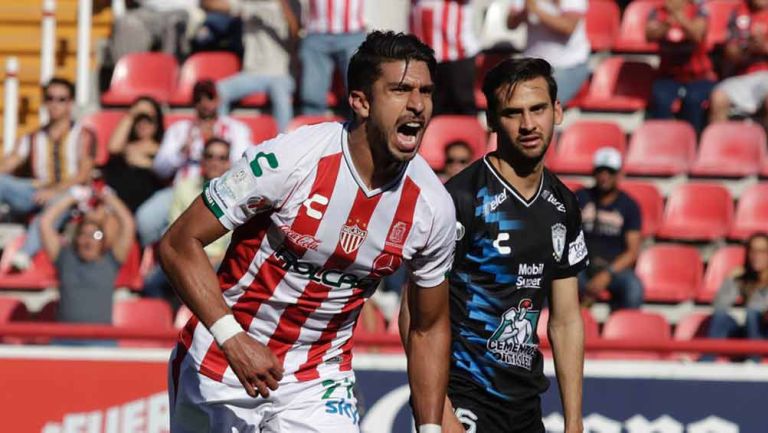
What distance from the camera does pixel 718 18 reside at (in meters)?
12.2

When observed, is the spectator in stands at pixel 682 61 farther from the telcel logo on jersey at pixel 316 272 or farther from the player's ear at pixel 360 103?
the player's ear at pixel 360 103

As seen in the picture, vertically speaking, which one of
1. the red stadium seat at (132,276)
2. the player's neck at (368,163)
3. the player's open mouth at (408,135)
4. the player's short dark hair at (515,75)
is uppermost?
the player's short dark hair at (515,75)

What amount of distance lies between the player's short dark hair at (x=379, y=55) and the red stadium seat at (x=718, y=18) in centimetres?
765

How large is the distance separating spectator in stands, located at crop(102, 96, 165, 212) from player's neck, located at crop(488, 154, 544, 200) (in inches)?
216

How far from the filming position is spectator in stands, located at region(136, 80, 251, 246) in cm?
1034

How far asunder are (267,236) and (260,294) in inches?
8.6

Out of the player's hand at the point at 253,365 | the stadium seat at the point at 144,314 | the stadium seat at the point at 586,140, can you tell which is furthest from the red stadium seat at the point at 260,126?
the player's hand at the point at 253,365

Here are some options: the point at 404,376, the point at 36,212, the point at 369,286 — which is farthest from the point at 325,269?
the point at 36,212

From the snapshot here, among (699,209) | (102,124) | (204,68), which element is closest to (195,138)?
(102,124)

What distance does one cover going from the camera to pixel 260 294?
501 centimetres

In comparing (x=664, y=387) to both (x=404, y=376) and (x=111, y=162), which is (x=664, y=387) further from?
(x=111, y=162)

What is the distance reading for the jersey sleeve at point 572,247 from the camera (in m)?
5.64

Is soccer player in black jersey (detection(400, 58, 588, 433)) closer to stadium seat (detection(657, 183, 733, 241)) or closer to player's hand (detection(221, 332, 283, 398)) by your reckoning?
player's hand (detection(221, 332, 283, 398))

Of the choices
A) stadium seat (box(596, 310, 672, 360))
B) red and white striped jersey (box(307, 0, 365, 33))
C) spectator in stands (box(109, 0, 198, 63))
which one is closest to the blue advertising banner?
stadium seat (box(596, 310, 672, 360))
